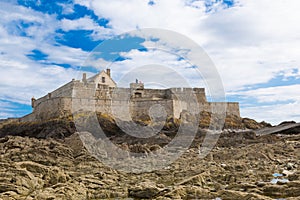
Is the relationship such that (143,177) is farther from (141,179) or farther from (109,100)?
(109,100)

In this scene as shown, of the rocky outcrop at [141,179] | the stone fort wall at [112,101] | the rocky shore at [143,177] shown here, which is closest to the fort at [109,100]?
the stone fort wall at [112,101]

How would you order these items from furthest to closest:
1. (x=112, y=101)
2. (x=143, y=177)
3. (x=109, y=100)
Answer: (x=112, y=101) → (x=109, y=100) → (x=143, y=177)

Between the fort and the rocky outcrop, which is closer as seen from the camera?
the rocky outcrop

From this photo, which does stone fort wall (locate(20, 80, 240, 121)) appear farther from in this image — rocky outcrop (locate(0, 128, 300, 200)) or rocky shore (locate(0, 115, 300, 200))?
rocky outcrop (locate(0, 128, 300, 200))

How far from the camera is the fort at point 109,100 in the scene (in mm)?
27703

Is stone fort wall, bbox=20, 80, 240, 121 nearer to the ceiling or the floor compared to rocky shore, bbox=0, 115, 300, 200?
nearer to the ceiling

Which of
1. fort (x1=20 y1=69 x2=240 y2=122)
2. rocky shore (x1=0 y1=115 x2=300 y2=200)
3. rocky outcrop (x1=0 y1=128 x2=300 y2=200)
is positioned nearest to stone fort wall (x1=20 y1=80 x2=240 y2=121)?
fort (x1=20 y1=69 x2=240 y2=122)

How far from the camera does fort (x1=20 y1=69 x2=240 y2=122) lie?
2770 centimetres

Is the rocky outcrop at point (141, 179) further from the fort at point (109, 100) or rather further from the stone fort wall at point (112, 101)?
the fort at point (109, 100)

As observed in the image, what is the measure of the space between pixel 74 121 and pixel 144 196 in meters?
17.5

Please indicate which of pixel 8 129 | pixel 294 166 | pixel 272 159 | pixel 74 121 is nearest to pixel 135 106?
pixel 74 121

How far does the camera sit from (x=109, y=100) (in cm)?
2908

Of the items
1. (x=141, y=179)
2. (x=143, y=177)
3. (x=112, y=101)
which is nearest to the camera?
(x=141, y=179)

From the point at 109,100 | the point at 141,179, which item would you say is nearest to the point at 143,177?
the point at 141,179
